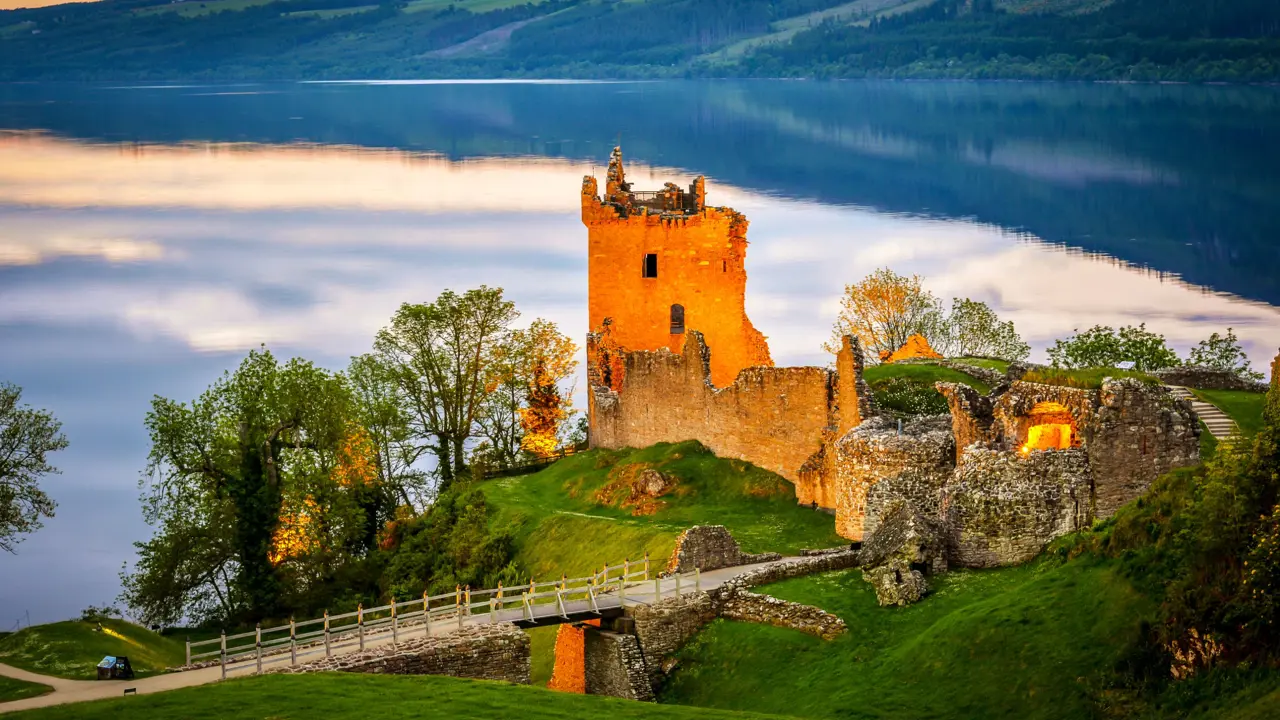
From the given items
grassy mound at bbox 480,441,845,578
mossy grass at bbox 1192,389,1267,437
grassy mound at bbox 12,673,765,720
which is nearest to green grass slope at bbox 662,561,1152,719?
grassy mound at bbox 12,673,765,720

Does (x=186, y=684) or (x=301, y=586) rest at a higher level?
(x=186, y=684)

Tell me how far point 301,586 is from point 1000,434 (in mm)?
24358

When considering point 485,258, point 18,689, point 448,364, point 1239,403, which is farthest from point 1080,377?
point 485,258

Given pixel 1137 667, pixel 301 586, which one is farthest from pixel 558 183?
pixel 1137 667

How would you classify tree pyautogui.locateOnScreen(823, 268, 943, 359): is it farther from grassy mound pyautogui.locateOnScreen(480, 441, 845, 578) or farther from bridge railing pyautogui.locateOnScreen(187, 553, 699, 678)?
bridge railing pyautogui.locateOnScreen(187, 553, 699, 678)

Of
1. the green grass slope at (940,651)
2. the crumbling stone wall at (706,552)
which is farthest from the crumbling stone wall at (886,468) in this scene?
the green grass slope at (940,651)

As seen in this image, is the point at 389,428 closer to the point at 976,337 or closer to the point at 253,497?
the point at 253,497

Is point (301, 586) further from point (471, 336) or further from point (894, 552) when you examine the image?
point (894, 552)

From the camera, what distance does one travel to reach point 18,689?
3706cm

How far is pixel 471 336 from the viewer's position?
69.6 m

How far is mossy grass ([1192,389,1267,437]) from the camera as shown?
49.1 meters

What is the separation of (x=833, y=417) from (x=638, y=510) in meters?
7.04

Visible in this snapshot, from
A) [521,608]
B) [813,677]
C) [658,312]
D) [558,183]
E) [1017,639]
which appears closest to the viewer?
[1017,639]

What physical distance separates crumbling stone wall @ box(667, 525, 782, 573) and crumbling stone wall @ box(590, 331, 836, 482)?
8.78 meters
